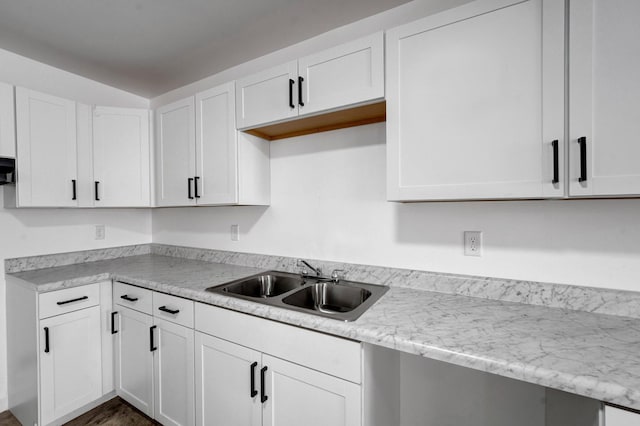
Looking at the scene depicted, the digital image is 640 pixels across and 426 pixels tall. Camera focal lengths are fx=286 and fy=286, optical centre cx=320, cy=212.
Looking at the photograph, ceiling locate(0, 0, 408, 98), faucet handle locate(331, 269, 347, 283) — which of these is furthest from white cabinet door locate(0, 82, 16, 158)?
faucet handle locate(331, 269, 347, 283)

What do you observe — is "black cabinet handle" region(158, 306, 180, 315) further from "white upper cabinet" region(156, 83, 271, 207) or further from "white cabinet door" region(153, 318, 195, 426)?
"white upper cabinet" region(156, 83, 271, 207)

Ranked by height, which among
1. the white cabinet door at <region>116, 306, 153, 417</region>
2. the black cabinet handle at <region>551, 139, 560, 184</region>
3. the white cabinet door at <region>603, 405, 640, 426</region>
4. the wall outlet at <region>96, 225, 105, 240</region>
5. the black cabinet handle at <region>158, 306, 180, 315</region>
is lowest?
the white cabinet door at <region>116, 306, 153, 417</region>

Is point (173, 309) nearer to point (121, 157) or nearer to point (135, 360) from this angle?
point (135, 360)

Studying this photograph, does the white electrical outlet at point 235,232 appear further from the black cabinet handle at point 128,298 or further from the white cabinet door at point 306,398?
the white cabinet door at point 306,398

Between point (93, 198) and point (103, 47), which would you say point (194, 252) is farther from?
point (103, 47)

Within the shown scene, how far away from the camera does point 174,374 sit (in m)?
1.62

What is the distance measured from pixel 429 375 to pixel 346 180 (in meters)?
1.14

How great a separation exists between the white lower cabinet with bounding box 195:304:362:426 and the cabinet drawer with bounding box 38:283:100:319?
2.93ft

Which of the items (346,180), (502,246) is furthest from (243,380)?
(502,246)

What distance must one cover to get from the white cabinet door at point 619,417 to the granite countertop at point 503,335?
0.14 feet

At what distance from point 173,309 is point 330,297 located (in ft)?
2.89

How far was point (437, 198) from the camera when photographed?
1.19 metres

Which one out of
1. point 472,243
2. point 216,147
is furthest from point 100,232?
point 472,243

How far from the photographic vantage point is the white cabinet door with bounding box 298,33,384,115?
129 cm
